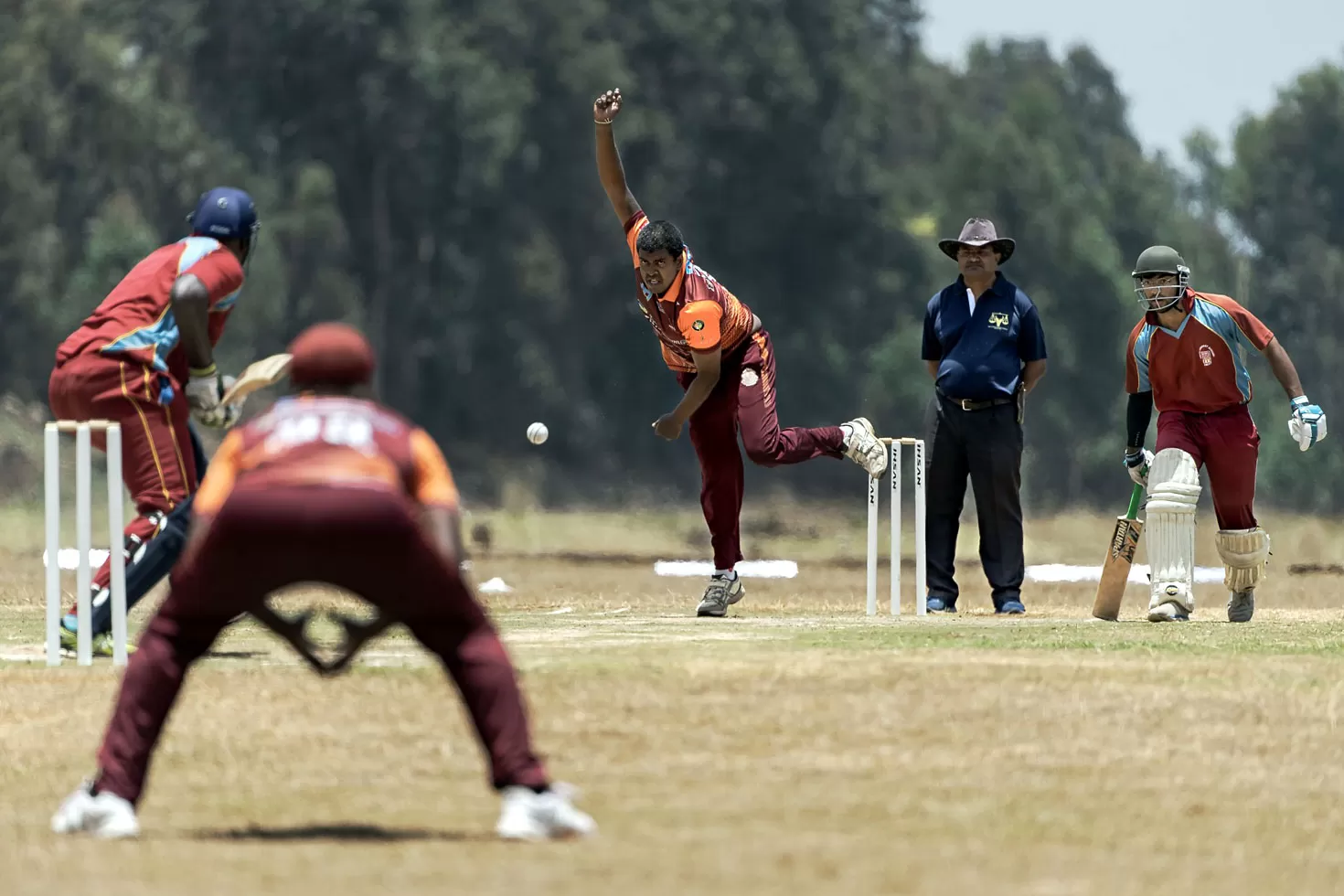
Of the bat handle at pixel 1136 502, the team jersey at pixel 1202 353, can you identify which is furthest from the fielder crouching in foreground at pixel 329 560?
the bat handle at pixel 1136 502

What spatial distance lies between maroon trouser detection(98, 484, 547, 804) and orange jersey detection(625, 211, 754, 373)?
555 centimetres

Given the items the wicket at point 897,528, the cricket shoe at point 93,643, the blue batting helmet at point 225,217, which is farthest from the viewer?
the wicket at point 897,528

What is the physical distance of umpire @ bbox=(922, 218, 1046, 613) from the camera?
45.1ft

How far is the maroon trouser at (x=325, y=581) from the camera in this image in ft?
22.4

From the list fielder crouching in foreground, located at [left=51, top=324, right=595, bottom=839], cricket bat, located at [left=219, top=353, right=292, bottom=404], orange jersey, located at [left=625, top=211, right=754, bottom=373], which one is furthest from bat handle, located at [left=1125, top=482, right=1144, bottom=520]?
fielder crouching in foreground, located at [left=51, top=324, right=595, bottom=839]

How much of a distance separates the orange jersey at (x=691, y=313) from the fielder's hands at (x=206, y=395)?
2.43 meters

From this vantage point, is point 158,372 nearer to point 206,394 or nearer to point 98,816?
point 206,394

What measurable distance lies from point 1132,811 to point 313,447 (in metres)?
2.79

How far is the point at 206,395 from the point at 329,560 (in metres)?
3.97

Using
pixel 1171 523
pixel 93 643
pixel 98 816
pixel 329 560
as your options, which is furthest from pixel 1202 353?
pixel 98 816

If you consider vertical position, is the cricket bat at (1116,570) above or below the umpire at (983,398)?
below

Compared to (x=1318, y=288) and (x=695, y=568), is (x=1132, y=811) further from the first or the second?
(x=1318, y=288)

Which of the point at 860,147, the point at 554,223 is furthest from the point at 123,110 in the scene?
the point at 860,147

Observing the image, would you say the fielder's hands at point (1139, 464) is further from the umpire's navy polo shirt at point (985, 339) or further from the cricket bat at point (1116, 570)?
the umpire's navy polo shirt at point (985, 339)
